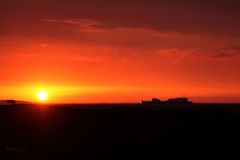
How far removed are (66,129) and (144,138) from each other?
10.8 metres

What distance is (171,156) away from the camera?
3769 centimetres

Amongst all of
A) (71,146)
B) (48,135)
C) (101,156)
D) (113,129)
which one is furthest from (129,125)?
(101,156)

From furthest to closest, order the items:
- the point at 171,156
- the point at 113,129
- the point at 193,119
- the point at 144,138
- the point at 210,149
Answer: the point at 193,119
the point at 113,129
the point at 144,138
the point at 210,149
the point at 171,156

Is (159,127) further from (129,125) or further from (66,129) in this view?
(66,129)

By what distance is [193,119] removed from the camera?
5944 cm

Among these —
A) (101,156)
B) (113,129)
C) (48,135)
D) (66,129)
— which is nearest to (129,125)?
(113,129)

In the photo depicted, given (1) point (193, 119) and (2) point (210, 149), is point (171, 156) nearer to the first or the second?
(2) point (210, 149)

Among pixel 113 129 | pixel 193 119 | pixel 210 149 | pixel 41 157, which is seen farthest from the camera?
pixel 193 119

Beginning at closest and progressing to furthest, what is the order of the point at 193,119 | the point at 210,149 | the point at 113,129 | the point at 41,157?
the point at 41,157
the point at 210,149
the point at 113,129
the point at 193,119

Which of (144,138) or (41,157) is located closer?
(41,157)

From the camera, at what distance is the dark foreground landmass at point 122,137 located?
125 ft

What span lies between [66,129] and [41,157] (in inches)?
752

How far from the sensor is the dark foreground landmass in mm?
38125

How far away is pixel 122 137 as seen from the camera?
47.2m
